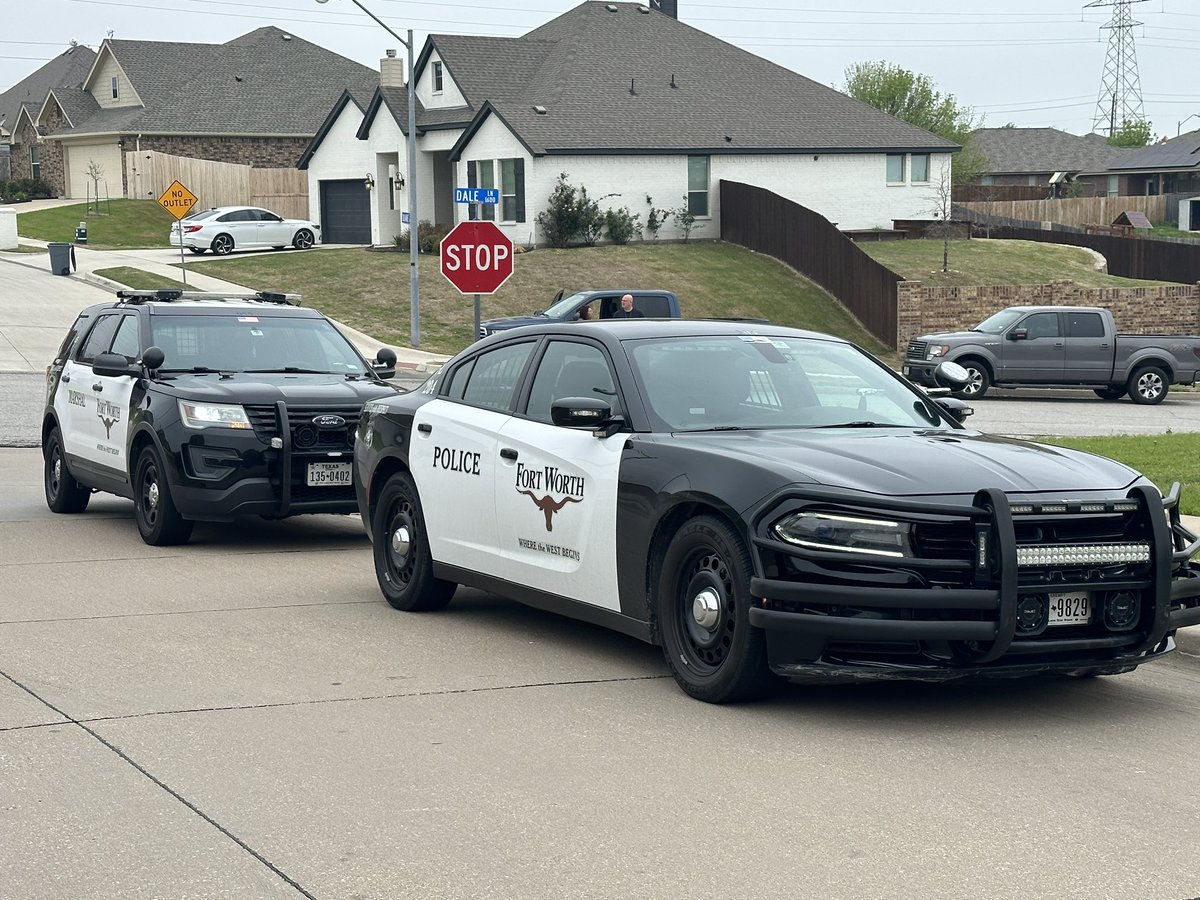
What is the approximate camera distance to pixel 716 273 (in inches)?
1850

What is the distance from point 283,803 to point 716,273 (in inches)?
1651

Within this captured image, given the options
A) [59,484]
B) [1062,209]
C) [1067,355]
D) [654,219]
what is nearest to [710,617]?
[59,484]

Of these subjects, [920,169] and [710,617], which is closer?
[710,617]

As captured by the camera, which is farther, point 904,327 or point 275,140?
point 275,140

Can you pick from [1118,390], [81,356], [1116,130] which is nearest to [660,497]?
[81,356]

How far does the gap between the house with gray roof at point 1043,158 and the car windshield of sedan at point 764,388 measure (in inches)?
3856

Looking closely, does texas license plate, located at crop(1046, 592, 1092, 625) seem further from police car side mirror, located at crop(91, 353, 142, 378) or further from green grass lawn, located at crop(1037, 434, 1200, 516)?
→ police car side mirror, located at crop(91, 353, 142, 378)

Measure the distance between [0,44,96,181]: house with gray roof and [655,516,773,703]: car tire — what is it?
76299 millimetres

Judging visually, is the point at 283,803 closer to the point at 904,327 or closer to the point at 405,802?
the point at 405,802

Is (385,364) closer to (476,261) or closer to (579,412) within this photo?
(579,412)

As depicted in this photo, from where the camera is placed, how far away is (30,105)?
79875 mm

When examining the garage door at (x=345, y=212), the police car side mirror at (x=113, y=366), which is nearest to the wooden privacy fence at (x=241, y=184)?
the garage door at (x=345, y=212)

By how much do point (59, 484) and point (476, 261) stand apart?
11.7 metres

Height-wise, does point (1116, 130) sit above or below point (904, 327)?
above
